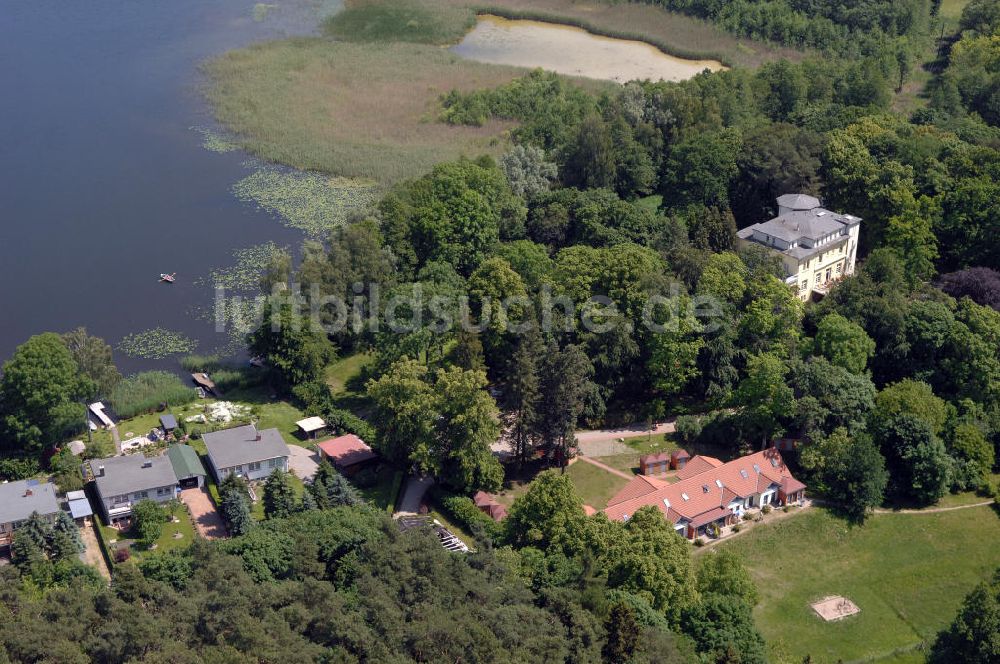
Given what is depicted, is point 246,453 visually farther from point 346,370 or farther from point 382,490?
point 346,370

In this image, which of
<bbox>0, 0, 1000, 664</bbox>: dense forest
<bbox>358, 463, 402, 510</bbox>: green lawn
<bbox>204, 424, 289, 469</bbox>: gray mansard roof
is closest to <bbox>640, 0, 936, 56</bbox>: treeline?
<bbox>0, 0, 1000, 664</bbox>: dense forest

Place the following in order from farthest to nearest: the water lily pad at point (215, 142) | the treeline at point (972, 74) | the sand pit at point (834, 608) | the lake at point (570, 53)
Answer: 1. the lake at point (570, 53)
2. the water lily pad at point (215, 142)
3. the treeline at point (972, 74)
4. the sand pit at point (834, 608)

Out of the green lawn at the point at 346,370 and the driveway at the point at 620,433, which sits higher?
the green lawn at the point at 346,370

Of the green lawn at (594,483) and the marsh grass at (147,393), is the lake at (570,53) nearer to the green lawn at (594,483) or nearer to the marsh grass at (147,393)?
the green lawn at (594,483)

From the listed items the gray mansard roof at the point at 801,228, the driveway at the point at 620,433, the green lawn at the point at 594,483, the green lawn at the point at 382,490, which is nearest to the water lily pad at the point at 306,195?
the green lawn at the point at 382,490

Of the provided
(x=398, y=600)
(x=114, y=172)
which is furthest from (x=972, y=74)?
(x=398, y=600)

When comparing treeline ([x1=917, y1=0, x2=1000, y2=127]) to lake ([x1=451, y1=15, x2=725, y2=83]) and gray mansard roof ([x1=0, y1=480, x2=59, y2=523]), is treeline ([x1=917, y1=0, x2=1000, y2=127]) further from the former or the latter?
gray mansard roof ([x1=0, y1=480, x2=59, y2=523])
